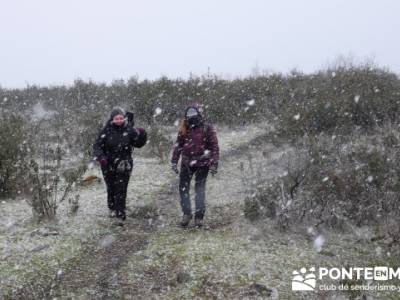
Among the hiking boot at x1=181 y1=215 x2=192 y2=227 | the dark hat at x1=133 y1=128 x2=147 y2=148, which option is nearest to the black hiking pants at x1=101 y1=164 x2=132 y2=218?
the dark hat at x1=133 y1=128 x2=147 y2=148

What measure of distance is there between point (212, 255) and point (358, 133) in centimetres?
678

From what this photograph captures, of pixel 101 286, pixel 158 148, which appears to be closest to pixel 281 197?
pixel 101 286

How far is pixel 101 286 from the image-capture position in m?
5.53

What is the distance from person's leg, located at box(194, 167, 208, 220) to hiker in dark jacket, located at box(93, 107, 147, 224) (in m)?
1.02

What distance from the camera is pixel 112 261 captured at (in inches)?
241

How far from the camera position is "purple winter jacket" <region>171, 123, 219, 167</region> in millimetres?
7297

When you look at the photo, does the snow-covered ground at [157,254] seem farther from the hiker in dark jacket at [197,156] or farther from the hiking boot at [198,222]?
the hiker in dark jacket at [197,156]

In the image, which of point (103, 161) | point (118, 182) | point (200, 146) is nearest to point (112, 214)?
point (118, 182)

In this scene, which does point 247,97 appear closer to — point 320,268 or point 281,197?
point 281,197

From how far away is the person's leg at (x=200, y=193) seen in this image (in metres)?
7.29

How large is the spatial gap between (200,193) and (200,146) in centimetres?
69

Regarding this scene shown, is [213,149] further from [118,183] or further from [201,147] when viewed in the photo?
[118,183]

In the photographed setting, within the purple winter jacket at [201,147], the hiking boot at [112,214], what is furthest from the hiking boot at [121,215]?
the purple winter jacket at [201,147]

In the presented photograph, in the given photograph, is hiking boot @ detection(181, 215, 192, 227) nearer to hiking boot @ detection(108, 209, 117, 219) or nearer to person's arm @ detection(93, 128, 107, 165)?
hiking boot @ detection(108, 209, 117, 219)
